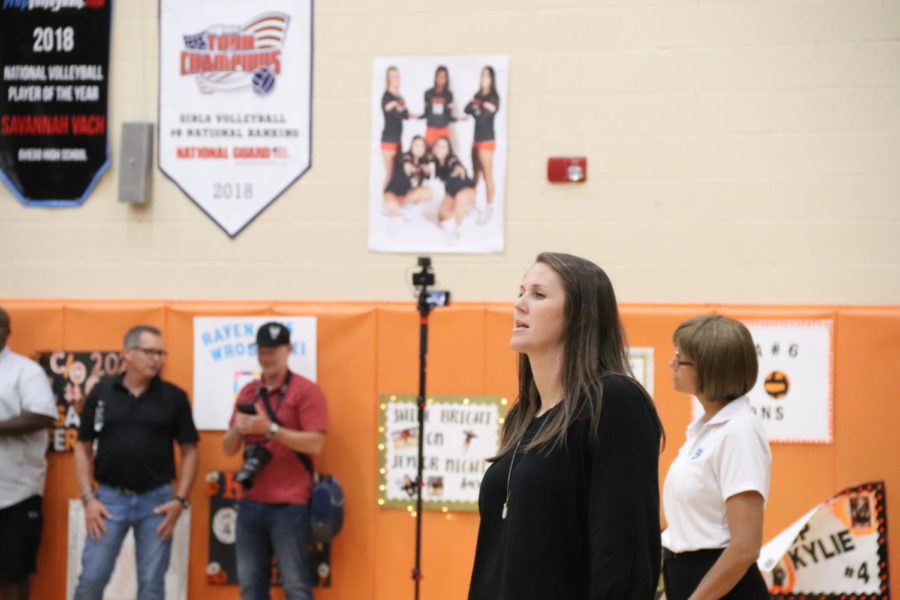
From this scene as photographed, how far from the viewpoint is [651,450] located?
206 cm

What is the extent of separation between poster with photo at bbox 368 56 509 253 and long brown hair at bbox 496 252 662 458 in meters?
3.65

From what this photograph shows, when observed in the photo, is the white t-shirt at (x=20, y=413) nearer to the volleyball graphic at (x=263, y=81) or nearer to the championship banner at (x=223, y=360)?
the championship banner at (x=223, y=360)

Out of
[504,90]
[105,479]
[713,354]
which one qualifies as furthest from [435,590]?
[713,354]

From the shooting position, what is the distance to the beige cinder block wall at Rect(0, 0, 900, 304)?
18.6ft

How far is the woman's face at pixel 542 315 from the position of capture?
2250 mm

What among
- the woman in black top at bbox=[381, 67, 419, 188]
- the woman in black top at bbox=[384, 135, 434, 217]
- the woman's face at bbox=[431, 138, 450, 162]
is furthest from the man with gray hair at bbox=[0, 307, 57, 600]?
the woman's face at bbox=[431, 138, 450, 162]

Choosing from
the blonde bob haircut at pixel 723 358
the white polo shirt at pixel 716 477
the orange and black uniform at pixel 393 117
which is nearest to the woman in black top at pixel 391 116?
the orange and black uniform at pixel 393 117

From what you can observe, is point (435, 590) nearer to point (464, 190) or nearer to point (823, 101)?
point (464, 190)

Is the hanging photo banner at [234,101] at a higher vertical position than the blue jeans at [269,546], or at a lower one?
higher

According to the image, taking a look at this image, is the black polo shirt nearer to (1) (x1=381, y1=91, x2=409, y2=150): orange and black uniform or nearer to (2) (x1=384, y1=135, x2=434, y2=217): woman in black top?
(2) (x1=384, y1=135, x2=434, y2=217): woman in black top

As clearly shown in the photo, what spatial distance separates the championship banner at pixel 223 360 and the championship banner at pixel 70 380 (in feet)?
1.67

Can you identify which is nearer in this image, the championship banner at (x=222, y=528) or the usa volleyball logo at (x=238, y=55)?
the championship banner at (x=222, y=528)

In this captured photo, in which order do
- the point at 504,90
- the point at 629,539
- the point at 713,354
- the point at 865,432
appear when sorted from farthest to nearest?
the point at 504,90 < the point at 865,432 < the point at 713,354 < the point at 629,539

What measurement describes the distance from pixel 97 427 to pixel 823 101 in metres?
4.29
